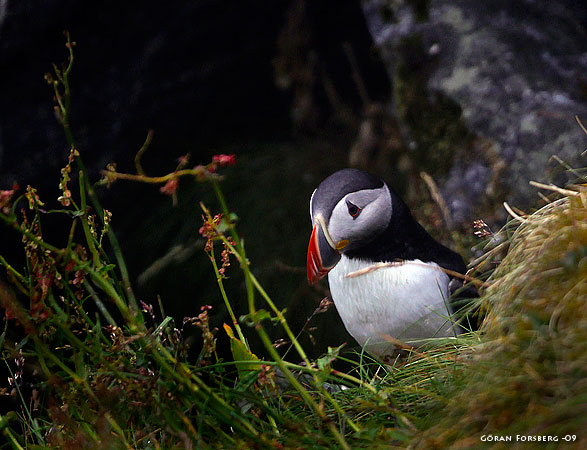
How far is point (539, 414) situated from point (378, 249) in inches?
53.4

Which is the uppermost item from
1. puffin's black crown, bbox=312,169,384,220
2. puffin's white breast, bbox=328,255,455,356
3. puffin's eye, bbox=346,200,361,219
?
puffin's black crown, bbox=312,169,384,220

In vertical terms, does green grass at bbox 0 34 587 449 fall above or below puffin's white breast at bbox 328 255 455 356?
above

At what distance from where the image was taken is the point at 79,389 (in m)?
1.55

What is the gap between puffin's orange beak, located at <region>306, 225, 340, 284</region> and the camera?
8.01 feet

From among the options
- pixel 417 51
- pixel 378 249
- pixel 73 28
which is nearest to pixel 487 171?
pixel 417 51

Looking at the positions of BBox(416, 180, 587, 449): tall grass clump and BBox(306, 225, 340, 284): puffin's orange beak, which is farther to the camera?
BBox(306, 225, 340, 284): puffin's orange beak

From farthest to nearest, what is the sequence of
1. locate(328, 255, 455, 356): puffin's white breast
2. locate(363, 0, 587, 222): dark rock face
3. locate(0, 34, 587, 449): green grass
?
locate(363, 0, 587, 222): dark rock face, locate(328, 255, 455, 356): puffin's white breast, locate(0, 34, 587, 449): green grass

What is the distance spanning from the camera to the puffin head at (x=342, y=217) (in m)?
2.46

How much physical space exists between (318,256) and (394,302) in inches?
12.8

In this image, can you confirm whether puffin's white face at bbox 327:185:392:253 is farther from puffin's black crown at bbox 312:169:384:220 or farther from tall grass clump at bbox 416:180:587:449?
tall grass clump at bbox 416:180:587:449

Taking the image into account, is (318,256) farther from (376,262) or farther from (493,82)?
(493,82)

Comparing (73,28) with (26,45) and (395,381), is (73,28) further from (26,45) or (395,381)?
(395,381)

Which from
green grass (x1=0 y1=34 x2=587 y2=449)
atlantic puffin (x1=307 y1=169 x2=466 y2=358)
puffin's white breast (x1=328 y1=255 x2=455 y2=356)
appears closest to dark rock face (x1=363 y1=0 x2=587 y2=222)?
atlantic puffin (x1=307 y1=169 x2=466 y2=358)

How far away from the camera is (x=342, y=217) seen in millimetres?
2467
